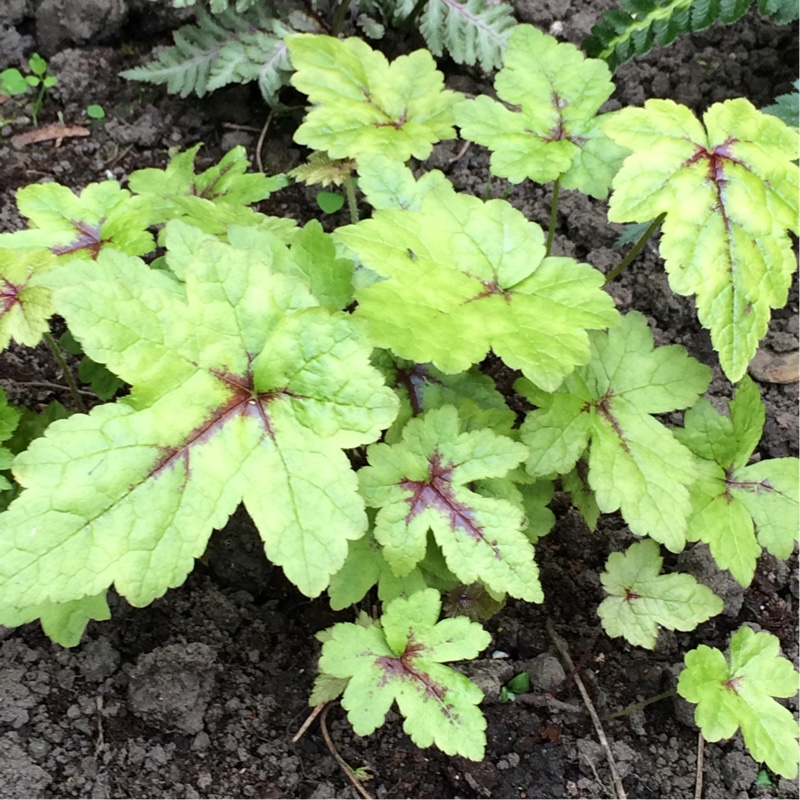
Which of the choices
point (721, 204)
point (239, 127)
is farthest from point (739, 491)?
point (239, 127)

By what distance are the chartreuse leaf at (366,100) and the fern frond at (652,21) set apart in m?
0.93

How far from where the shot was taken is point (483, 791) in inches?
76.0

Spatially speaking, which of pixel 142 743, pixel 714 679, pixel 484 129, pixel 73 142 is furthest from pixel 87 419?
pixel 73 142

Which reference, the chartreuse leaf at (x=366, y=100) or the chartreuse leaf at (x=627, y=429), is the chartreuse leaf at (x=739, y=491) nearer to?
the chartreuse leaf at (x=627, y=429)

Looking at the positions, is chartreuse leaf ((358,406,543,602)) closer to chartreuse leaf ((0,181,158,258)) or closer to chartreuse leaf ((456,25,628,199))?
chartreuse leaf ((456,25,628,199))

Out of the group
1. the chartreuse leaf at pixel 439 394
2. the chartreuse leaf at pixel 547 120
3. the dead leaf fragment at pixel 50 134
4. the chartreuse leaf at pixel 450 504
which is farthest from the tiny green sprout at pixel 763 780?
the dead leaf fragment at pixel 50 134

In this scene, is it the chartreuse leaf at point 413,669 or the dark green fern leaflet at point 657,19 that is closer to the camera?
the chartreuse leaf at point 413,669

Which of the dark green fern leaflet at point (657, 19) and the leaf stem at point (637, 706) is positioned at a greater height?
the dark green fern leaflet at point (657, 19)

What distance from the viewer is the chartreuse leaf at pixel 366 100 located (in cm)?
202

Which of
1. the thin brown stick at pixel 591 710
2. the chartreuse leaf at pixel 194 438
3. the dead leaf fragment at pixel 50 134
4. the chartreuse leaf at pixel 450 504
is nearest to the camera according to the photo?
the chartreuse leaf at pixel 194 438

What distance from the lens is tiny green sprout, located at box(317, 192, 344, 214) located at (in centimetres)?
283

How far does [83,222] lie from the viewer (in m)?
1.93

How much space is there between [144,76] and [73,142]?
1.26 ft

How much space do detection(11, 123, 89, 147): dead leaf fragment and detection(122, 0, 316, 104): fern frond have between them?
0.30 metres
